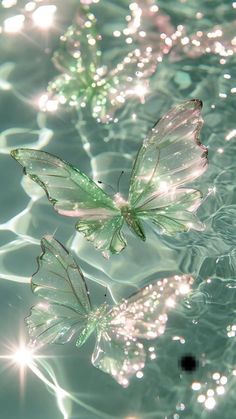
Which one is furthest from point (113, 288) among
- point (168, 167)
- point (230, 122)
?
point (230, 122)

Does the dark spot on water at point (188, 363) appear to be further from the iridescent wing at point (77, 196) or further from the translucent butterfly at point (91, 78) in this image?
the translucent butterfly at point (91, 78)

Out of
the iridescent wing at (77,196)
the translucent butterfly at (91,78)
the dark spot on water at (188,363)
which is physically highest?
the translucent butterfly at (91,78)

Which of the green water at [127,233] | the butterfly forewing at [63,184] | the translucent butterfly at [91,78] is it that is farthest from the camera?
the translucent butterfly at [91,78]

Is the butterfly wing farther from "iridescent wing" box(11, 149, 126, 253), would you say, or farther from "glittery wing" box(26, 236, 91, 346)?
"iridescent wing" box(11, 149, 126, 253)

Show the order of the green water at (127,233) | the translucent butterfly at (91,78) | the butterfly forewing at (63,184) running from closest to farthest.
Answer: the butterfly forewing at (63,184) < the green water at (127,233) < the translucent butterfly at (91,78)

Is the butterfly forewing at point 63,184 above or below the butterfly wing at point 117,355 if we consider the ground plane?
above

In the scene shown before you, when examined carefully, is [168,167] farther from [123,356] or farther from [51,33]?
[51,33]

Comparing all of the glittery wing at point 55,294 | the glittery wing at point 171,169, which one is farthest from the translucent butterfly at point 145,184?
the glittery wing at point 55,294
